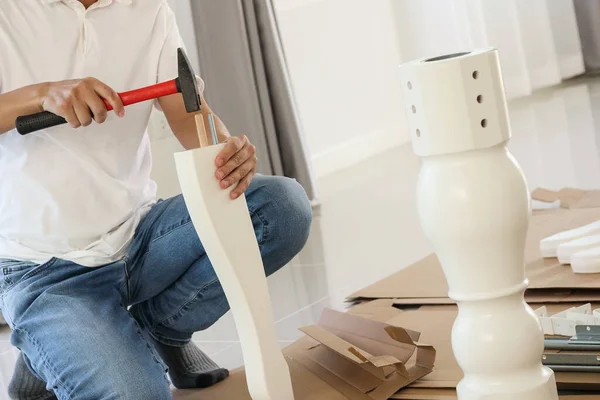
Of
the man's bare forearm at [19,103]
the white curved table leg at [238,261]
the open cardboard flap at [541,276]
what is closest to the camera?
the white curved table leg at [238,261]

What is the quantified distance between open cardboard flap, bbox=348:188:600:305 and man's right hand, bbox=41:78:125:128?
2.75ft

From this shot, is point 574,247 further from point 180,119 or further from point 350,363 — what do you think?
point 180,119

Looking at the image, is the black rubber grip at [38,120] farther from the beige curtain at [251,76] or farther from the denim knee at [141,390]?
the beige curtain at [251,76]

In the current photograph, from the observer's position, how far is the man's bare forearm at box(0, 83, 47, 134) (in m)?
1.31

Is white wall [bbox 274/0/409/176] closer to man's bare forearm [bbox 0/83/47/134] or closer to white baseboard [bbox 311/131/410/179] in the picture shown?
white baseboard [bbox 311/131/410/179]

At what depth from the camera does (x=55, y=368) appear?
1.39 metres

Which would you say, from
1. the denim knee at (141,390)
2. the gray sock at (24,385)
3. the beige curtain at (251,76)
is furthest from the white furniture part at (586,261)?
the beige curtain at (251,76)

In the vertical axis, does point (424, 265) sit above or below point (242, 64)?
below

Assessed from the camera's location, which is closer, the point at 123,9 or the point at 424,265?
the point at 123,9

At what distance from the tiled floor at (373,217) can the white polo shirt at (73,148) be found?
0.47 m

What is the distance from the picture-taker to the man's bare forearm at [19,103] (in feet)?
4.31

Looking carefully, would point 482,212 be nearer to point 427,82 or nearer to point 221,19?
point 427,82

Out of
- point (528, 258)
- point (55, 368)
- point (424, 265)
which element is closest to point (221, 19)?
point (424, 265)

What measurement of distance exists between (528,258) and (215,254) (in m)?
0.88
